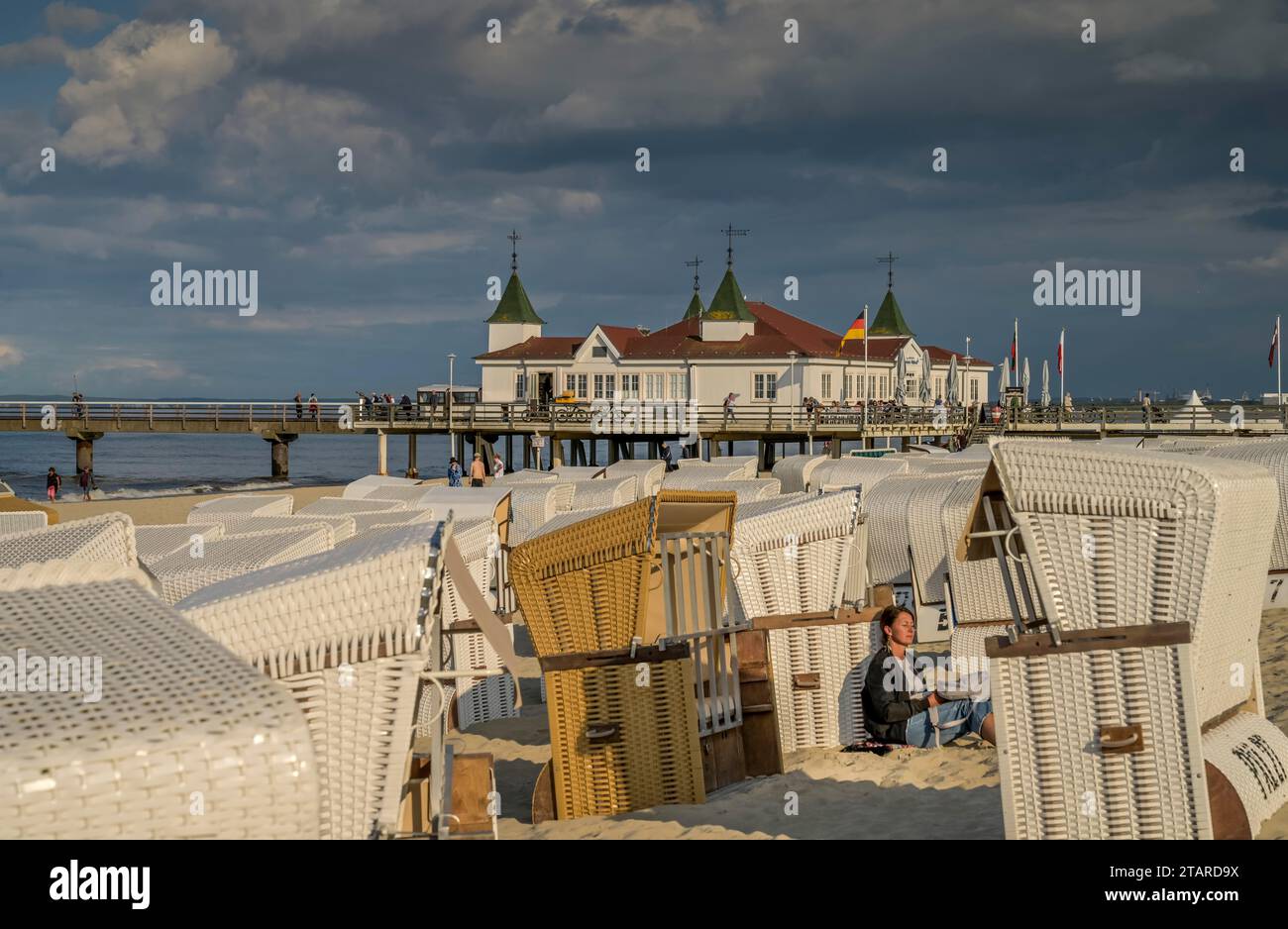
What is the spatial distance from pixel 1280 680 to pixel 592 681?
4189 millimetres

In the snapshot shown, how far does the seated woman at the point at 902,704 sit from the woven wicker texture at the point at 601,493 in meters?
9.14

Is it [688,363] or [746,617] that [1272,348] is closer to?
[688,363]

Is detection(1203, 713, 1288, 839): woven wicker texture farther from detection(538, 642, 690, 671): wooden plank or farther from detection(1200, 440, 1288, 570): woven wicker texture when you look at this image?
detection(1200, 440, 1288, 570): woven wicker texture

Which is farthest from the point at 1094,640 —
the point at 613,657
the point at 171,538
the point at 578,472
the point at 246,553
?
the point at 578,472

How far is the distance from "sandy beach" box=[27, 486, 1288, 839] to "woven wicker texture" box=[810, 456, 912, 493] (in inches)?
339

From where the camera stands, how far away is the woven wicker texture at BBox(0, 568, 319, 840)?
A: 1785 millimetres

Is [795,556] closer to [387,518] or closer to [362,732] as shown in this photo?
[362,732]

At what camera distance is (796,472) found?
64.4ft

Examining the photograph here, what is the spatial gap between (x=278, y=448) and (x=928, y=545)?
44.9 metres

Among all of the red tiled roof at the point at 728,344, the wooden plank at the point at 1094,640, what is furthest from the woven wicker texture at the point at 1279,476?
the red tiled roof at the point at 728,344

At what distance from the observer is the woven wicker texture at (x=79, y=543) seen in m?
5.14

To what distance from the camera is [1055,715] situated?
418 centimetres

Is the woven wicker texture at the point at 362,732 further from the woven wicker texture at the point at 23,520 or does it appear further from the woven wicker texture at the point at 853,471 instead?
the woven wicker texture at the point at 853,471
